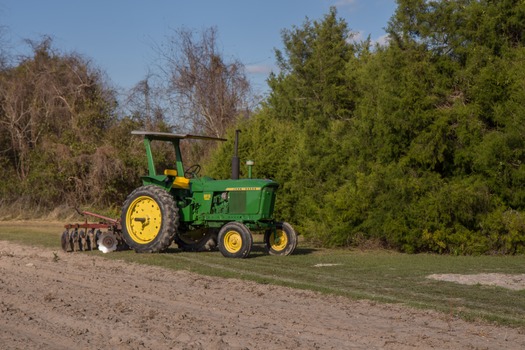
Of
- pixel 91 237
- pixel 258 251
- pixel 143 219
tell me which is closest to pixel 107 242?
pixel 91 237

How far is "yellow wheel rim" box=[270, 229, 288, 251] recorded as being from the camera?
582 inches

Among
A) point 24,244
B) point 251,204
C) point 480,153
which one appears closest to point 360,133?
point 480,153

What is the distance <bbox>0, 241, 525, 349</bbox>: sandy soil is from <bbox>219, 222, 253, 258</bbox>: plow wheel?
314cm

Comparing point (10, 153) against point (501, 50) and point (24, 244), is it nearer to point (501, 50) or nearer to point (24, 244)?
point (24, 244)

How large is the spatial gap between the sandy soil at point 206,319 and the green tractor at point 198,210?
3675mm

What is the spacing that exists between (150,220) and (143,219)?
0.15 m

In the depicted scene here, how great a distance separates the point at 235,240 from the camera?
46.0 feet

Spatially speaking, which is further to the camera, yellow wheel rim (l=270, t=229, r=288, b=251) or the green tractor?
yellow wheel rim (l=270, t=229, r=288, b=251)

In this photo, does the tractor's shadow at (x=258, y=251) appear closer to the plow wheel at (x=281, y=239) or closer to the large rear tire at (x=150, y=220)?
the plow wheel at (x=281, y=239)

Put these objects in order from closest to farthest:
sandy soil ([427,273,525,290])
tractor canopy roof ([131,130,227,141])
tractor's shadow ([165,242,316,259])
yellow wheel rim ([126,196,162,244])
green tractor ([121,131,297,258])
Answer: sandy soil ([427,273,525,290]), green tractor ([121,131,297,258]), tractor canopy roof ([131,130,227,141]), yellow wheel rim ([126,196,162,244]), tractor's shadow ([165,242,316,259])

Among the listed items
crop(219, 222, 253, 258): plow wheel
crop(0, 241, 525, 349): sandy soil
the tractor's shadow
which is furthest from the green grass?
crop(0, 241, 525, 349): sandy soil

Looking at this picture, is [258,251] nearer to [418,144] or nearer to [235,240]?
[235,240]

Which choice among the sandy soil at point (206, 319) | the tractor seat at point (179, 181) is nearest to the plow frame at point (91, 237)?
the tractor seat at point (179, 181)

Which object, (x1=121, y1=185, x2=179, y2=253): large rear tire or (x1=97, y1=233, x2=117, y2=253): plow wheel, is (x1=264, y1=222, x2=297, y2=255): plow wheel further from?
(x1=97, y1=233, x2=117, y2=253): plow wheel
